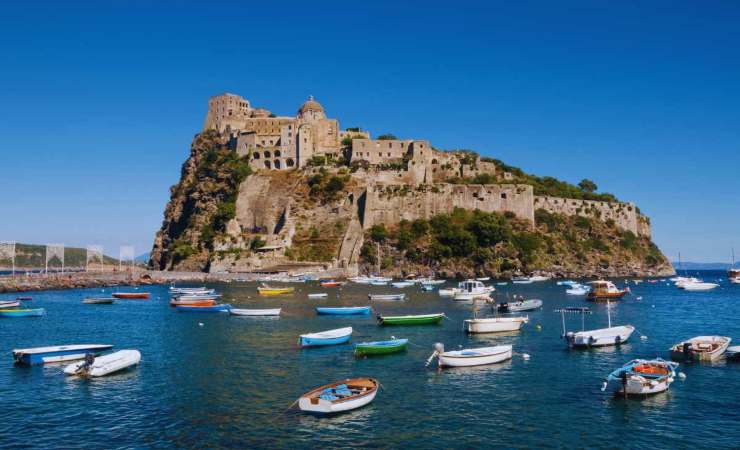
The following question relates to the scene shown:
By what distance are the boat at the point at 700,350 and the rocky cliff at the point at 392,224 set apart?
156 ft

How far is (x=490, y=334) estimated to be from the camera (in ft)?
99.5

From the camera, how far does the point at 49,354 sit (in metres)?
24.0

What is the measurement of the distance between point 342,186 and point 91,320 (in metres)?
42.8

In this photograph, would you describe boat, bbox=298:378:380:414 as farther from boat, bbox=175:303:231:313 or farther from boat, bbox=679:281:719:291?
boat, bbox=679:281:719:291

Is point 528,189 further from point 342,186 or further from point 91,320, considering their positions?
point 91,320

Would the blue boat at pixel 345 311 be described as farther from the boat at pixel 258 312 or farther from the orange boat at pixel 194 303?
the orange boat at pixel 194 303

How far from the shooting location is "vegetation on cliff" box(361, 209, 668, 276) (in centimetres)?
7231

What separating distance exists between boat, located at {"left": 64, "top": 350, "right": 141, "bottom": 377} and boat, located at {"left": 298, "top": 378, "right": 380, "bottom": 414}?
906 cm

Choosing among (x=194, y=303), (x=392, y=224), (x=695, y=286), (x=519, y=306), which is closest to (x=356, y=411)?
(x=519, y=306)

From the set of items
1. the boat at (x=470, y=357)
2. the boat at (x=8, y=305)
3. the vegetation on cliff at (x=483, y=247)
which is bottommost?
the boat at (x=470, y=357)

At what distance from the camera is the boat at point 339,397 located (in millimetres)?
16641

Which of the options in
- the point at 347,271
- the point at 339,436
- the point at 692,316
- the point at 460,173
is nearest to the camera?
the point at 339,436

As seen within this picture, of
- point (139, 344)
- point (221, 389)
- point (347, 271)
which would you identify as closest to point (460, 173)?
point (347, 271)

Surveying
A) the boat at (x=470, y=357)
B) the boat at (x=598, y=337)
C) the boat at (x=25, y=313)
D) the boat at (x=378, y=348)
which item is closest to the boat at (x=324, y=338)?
the boat at (x=378, y=348)
